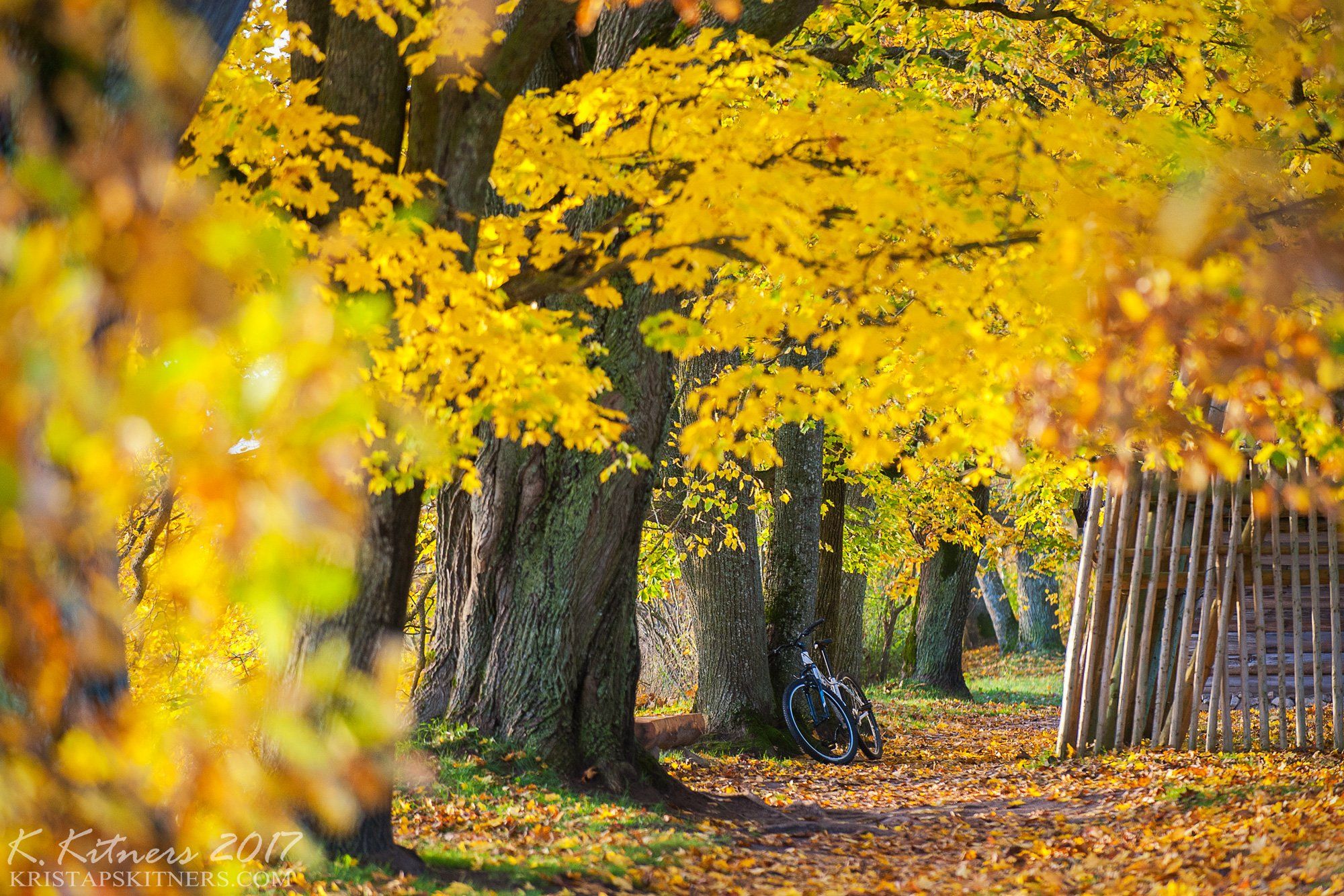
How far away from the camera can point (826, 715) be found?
1128cm

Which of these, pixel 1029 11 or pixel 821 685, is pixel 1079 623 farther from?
pixel 1029 11

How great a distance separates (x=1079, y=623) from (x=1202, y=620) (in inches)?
41.2

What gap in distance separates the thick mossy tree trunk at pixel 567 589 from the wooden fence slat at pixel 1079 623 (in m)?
3.69

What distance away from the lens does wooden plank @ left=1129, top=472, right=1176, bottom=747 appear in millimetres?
8703

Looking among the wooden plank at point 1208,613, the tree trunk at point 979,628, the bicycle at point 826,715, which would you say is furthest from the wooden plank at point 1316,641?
the tree trunk at point 979,628

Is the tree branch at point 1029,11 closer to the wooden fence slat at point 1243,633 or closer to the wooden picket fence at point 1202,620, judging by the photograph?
the wooden picket fence at point 1202,620

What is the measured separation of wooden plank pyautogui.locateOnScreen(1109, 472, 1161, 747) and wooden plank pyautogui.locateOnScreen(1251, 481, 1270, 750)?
0.76 m

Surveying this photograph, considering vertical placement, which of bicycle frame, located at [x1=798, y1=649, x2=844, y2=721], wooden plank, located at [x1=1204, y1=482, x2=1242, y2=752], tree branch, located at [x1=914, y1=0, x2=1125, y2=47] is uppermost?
tree branch, located at [x1=914, y1=0, x2=1125, y2=47]

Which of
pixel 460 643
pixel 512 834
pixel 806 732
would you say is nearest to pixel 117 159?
pixel 512 834

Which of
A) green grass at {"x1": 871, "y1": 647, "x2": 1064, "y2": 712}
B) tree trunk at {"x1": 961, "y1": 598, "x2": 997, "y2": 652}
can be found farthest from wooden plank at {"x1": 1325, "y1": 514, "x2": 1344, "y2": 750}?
tree trunk at {"x1": 961, "y1": 598, "x2": 997, "y2": 652}

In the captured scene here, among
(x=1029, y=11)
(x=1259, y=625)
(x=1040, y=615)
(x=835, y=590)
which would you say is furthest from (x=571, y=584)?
(x=1040, y=615)

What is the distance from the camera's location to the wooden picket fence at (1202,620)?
8.20 m

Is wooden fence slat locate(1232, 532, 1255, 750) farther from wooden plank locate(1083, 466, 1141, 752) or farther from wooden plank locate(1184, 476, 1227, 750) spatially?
wooden plank locate(1083, 466, 1141, 752)

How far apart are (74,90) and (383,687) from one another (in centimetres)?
151
